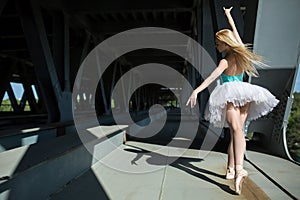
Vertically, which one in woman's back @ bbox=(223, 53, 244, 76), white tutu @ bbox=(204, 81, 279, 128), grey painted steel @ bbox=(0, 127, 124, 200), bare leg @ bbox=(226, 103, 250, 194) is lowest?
grey painted steel @ bbox=(0, 127, 124, 200)

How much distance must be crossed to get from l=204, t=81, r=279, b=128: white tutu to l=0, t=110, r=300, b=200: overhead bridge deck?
67 cm

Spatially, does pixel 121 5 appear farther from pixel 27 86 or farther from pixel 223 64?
pixel 27 86

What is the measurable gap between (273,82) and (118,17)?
24.3 feet

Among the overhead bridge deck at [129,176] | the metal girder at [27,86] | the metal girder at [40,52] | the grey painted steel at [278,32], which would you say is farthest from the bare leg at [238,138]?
the metal girder at [27,86]

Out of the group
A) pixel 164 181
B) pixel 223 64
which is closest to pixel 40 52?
pixel 164 181

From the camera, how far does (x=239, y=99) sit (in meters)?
2.27

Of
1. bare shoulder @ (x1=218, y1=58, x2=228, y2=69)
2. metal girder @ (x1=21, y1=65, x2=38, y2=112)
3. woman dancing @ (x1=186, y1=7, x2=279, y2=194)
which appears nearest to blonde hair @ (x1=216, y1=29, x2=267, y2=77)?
woman dancing @ (x1=186, y1=7, x2=279, y2=194)

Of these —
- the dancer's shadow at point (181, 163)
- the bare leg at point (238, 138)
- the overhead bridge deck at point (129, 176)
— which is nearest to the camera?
the overhead bridge deck at point (129, 176)

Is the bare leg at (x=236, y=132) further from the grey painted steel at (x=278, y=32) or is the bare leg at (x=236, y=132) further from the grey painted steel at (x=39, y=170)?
the grey painted steel at (x=39, y=170)

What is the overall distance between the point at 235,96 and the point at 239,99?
45mm

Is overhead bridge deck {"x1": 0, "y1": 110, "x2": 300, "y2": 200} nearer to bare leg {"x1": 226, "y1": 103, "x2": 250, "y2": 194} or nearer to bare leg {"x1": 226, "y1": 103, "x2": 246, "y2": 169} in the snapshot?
bare leg {"x1": 226, "y1": 103, "x2": 250, "y2": 194}

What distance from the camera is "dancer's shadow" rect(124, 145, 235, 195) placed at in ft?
8.44

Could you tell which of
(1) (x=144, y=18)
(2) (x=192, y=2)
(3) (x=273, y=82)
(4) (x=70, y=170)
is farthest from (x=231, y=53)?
(1) (x=144, y=18)

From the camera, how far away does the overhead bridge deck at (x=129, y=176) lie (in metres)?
2.01
